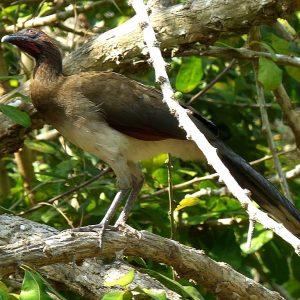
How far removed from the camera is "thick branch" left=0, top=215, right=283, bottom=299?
352 centimetres

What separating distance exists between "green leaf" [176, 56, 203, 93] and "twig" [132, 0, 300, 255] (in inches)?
54.0

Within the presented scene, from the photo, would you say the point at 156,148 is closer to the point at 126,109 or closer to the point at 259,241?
the point at 126,109

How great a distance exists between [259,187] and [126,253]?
3.31 feet

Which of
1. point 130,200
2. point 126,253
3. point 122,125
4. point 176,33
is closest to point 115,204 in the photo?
point 130,200

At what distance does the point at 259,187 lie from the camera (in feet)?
15.1

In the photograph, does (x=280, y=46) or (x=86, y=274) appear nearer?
(x=86, y=274)

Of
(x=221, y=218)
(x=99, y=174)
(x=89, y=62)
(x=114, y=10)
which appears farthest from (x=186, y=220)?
(x=114, y=10)

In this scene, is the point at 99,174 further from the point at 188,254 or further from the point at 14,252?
the point at 14,252

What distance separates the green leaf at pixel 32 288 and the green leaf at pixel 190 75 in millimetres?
2308

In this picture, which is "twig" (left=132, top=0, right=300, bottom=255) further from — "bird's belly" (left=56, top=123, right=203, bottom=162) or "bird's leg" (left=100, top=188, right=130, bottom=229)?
"bird's leg" (left=100, top=188, right=130, bottom=229)

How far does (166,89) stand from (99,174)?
86.5 inches

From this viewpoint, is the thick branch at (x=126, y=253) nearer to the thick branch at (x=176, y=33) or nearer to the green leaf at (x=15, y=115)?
the green leaf at (x=15, y=115)

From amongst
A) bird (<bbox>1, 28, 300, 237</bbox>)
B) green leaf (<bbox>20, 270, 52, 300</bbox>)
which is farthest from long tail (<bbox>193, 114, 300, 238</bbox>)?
green leaf (<bbox>20, 270, 52, 300</bbox>)

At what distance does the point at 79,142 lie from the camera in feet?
15.4
